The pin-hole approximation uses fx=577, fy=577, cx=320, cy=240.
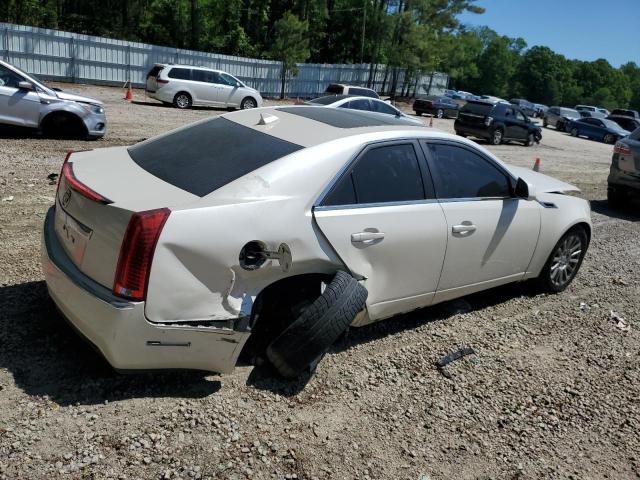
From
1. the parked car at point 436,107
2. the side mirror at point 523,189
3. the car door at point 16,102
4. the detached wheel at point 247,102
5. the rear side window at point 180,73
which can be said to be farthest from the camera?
the parked car at point 436,107

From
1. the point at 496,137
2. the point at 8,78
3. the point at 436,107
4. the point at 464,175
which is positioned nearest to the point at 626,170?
the point at 464,175

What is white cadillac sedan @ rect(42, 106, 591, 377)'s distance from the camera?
297cm

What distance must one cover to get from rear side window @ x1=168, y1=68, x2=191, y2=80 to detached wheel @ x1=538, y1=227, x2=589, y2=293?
19.3 metres

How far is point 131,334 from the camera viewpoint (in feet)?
9.60

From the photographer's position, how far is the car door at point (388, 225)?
11.8 ft

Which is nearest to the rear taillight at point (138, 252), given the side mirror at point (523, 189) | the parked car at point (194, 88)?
the side mirror at point (523, 189)

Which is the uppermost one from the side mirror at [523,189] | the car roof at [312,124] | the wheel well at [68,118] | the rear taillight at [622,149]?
the car roof at [312,124]

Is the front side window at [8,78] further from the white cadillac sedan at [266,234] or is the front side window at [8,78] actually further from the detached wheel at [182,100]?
the detached wheel at [182,100]

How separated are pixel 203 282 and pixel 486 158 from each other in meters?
2.69

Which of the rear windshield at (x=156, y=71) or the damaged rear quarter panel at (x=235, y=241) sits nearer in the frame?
the damaged rear quarter panel at (x=235, y=241)

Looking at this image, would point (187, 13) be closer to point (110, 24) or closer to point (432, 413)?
point (110, 24)

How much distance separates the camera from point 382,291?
3.89 m

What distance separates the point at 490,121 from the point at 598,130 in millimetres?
17014

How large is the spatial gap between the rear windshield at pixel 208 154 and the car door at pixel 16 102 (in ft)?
25.7
